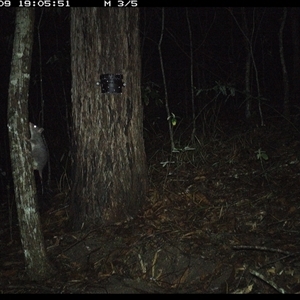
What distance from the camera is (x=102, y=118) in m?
4.67

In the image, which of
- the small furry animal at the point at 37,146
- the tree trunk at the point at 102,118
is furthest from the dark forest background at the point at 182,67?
the small furry animal at the point at 37,146

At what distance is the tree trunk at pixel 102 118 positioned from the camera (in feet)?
15.3

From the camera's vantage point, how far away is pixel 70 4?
4.80 metres

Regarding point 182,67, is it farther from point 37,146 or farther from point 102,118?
point 37,146

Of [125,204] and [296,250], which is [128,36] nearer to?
[125,204]

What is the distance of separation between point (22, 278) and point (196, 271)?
163cm

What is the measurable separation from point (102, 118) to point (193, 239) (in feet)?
5.18

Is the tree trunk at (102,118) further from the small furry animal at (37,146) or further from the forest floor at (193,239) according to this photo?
the small furry animal at (37,146)

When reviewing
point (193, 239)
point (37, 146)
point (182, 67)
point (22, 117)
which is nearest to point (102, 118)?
point (37, 146)

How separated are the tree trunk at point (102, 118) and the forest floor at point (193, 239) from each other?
288 mm

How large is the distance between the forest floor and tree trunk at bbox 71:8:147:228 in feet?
0.94
